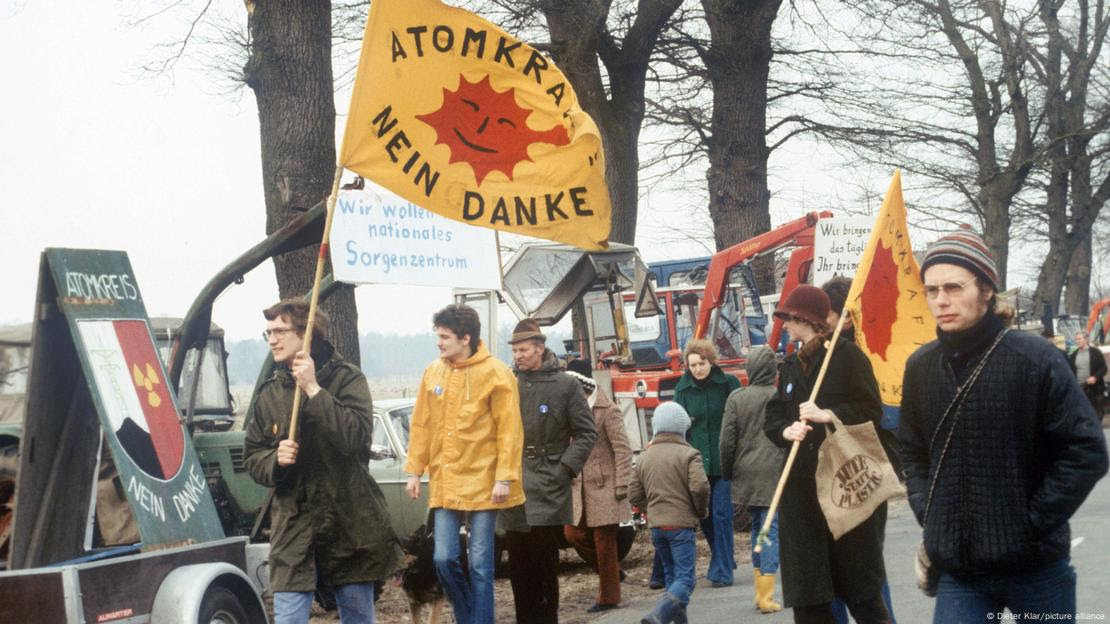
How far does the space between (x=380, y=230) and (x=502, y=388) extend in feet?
12.1

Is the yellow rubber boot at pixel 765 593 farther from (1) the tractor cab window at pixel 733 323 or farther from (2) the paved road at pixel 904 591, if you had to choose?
(1) the tractor cab window at pixel 733 323

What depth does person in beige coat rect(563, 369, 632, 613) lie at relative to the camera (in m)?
9.88

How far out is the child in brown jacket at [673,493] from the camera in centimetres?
881

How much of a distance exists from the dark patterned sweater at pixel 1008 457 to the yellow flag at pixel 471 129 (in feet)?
10.5

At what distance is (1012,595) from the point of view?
4148mm

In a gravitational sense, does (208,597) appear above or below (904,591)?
above

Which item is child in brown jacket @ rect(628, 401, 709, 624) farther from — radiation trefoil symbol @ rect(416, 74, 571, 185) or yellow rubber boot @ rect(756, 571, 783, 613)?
radiation trefoil symbol @ rect(416, 74, 571, 185)

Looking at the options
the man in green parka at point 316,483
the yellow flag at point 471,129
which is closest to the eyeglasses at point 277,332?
the man in green parka at point 316,483

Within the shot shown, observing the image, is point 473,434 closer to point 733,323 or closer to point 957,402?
point 957,402

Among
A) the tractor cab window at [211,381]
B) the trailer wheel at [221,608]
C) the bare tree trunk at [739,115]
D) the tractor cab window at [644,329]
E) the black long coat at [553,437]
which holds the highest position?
the bare tree trunk at [739,115]

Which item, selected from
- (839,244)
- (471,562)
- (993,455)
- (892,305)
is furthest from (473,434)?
(839,244)

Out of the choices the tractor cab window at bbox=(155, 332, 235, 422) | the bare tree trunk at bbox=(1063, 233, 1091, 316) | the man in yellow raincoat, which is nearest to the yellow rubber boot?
the man in yellow raincoat

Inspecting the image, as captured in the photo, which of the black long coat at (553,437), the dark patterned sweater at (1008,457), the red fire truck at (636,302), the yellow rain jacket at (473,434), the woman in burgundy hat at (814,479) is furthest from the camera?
the red fire truck at (636,302)

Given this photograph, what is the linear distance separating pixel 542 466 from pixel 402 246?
3.19 meters
